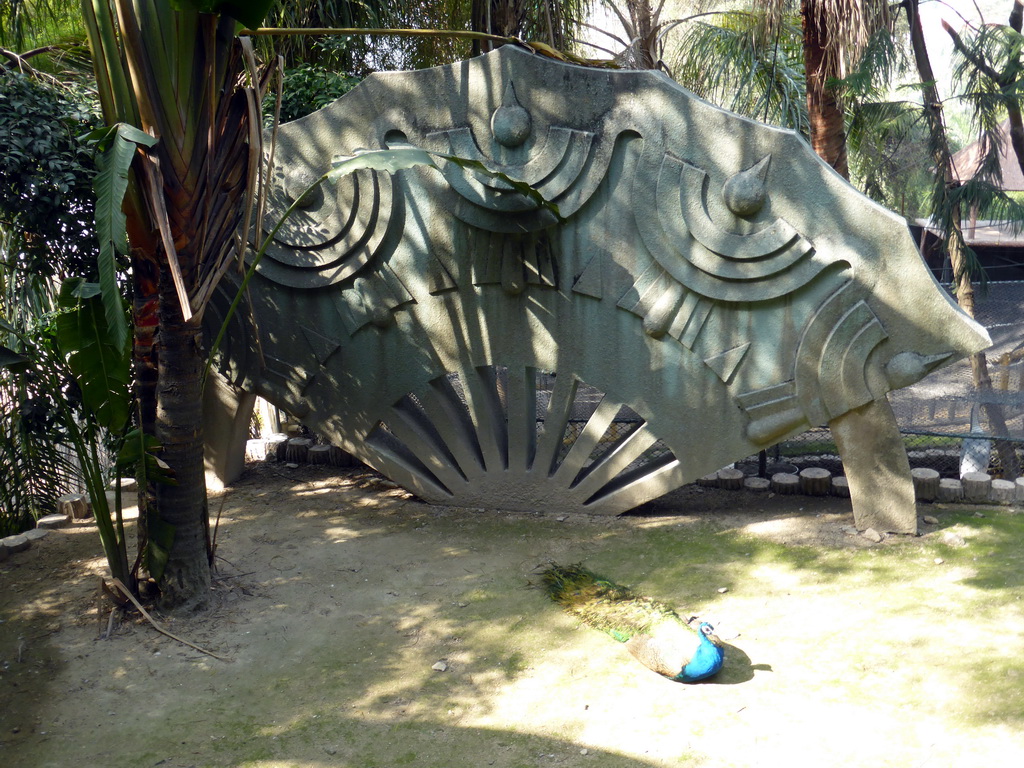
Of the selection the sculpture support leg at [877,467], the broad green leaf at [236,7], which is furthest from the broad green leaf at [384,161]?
the sculpture support leg at [877,467]

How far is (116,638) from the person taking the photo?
5.44 m

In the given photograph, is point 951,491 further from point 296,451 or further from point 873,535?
point 296,451

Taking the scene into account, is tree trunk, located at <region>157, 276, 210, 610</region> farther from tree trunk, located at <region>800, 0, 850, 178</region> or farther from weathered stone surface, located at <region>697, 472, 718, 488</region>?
tree trunk, located at <region>800, 0, 850, 178</region>

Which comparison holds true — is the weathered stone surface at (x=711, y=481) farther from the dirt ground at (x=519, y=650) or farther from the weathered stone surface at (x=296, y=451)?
the weathered stone surface at (x=296, y=451)

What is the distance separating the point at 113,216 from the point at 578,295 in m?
3.12

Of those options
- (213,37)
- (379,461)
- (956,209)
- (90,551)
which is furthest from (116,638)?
(956,209)

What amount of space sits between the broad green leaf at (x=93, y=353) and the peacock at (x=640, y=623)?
2.74 meters

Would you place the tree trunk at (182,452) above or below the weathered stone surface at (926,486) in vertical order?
above

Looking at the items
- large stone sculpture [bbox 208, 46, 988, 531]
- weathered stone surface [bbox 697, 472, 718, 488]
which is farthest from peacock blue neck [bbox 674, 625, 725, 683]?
weathered stone surface [bbox 697, 472, 718, 488]

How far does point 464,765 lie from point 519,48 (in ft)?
14.3

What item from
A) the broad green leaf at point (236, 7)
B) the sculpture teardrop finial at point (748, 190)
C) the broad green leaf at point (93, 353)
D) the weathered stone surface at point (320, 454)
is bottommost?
the weathered stone surface at point (320, 454)

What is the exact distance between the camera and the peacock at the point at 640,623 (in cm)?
468

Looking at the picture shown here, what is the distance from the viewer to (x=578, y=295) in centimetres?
648

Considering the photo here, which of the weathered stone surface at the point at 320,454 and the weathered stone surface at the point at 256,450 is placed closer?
the weathered stone surface at the point at 320,454
